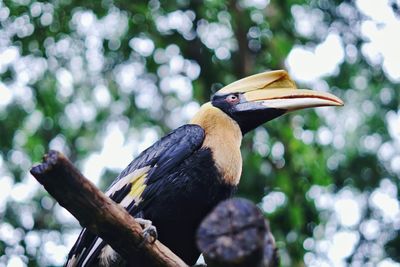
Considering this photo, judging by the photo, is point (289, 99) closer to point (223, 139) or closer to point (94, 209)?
point (223, 139)

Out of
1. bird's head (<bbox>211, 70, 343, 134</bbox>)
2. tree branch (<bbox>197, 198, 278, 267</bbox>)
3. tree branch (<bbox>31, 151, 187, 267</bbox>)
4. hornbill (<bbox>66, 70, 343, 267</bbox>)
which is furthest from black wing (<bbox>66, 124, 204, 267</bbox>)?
tree branch (<bbox>197, 198, 278, 267</bbox>)

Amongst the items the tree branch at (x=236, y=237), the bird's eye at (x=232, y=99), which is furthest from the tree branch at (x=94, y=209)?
the bird's eye at (x=232, y=99)

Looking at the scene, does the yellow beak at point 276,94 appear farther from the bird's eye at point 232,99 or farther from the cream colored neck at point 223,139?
the cream colored neck at point 223,139

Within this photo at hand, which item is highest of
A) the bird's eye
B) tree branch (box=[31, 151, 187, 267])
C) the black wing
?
tree branch (box=[31, 151, 187, 267])

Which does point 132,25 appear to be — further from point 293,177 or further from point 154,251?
point 154,251

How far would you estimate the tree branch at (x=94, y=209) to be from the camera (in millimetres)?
2340

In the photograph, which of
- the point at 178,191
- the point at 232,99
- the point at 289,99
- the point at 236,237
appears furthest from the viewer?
the point at 232,99

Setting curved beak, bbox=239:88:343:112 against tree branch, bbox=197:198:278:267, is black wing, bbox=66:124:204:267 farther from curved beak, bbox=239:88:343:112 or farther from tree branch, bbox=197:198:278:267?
tree branch, bbox=197:198:278:267

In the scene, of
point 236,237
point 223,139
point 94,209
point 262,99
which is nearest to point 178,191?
point 223,139

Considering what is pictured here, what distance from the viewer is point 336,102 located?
3885mm

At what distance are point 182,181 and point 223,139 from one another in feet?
1.17

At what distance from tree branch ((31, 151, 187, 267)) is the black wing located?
68 cm

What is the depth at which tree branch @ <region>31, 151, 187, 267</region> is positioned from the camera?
2.34 meters

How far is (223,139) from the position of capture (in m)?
3.92
